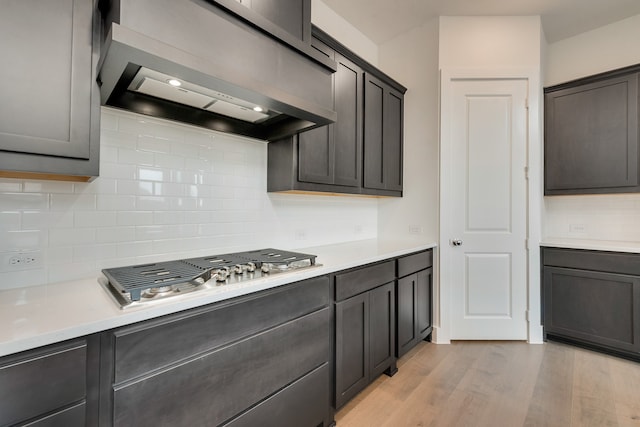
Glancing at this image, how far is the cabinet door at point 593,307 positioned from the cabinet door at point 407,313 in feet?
4.68

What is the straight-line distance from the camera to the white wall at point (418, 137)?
2943mm

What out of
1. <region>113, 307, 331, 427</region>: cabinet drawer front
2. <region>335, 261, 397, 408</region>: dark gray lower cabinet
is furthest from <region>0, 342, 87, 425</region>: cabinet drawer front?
<region>335, 261, 397, 408</region>: dark gray lower cabinet

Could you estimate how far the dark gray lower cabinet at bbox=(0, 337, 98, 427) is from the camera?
0.73 meters

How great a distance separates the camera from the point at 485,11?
9.17ft

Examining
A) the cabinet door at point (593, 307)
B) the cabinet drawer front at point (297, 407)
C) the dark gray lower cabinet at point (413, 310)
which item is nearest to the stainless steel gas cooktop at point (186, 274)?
the cabinet drawer front at point (297, 407)

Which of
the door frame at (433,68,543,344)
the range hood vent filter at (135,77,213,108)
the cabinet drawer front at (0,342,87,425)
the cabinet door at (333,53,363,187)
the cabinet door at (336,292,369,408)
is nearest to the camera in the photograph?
the cabinet drawer front at (0,342,87,425)

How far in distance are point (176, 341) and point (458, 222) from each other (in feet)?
8.66

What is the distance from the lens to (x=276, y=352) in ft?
4.52

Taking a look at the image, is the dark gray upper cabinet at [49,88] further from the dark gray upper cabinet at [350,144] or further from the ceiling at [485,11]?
the ceiling at [485,11]

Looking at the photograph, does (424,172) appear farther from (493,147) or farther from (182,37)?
(182,37)

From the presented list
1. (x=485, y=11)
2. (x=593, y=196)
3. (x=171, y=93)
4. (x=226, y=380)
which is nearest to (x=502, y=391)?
(x=226, y=380)

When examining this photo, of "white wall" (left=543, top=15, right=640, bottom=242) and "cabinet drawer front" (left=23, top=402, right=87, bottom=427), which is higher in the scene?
"white wall" (left=543, top=15, right=640, bottom=242)

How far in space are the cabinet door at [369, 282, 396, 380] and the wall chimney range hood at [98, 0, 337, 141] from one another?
1269mm

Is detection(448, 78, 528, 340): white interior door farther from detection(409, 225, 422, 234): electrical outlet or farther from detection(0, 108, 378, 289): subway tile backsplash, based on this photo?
detection(0, 108, 378, 289): subway tile backsplash
